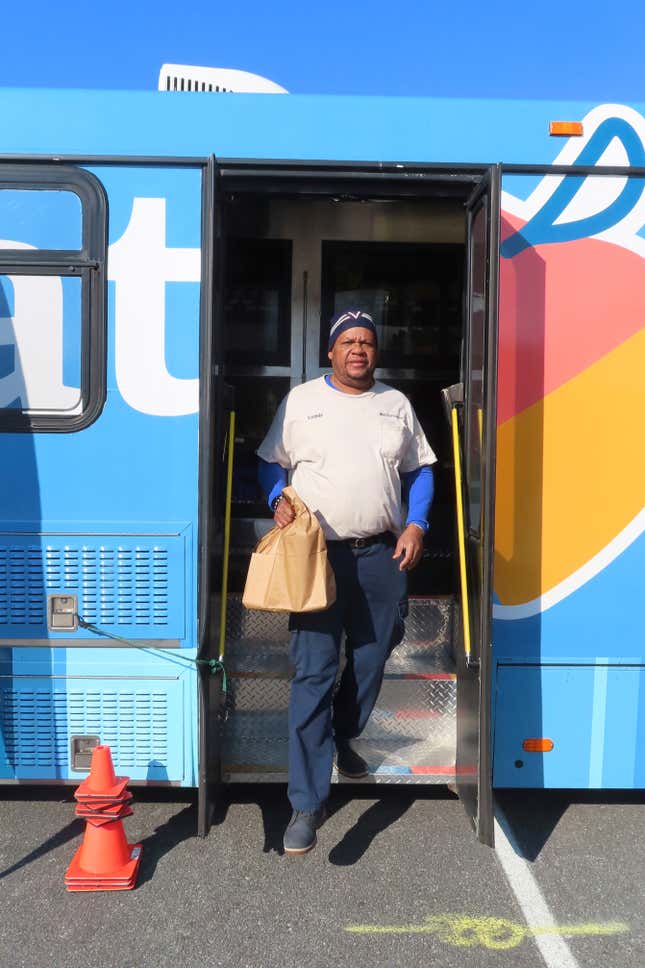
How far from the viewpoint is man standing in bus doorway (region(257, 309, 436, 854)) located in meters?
3.14

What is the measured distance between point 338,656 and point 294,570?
0.46m

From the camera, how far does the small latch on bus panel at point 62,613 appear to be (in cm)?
326

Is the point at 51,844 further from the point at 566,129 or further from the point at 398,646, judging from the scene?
the point at 566,129

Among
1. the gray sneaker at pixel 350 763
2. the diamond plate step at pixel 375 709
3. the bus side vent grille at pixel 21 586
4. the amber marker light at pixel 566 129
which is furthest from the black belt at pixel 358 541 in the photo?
the amber marker light at pixel 566 129

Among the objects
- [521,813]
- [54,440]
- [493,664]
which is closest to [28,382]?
[54,440]

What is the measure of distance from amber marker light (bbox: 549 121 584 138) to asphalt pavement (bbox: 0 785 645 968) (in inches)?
108

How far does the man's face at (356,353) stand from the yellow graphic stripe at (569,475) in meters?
0.58

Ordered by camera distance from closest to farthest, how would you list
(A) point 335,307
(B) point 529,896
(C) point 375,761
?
(B) point 529,896, (C) point 375,761, (A) point 335,307

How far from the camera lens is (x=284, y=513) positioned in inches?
121

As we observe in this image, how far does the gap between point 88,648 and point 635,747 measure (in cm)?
218

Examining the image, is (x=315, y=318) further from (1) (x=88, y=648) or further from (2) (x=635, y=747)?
(2) (x=635, y=747)

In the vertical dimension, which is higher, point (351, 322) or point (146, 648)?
point (351, 322)

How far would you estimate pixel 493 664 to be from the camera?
331 centimetres

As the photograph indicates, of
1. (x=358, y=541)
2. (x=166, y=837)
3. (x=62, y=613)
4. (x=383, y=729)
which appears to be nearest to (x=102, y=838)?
(x=166, y=837)
